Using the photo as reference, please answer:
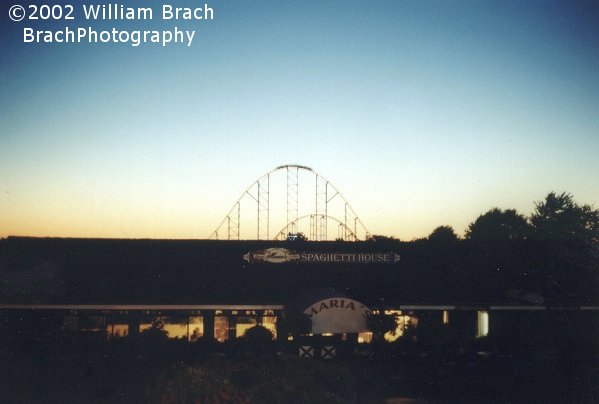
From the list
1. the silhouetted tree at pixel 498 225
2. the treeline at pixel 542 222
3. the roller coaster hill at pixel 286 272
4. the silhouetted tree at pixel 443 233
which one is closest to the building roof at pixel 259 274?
the roller coaster hill at pixel 286 272

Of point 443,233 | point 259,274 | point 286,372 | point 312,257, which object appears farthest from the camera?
point 443,233

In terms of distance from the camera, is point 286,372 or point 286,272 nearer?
point 286,372

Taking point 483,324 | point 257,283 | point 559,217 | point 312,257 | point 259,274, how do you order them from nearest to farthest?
point 257,283 < point 259,274 < point 312,257 < point 483,324 < point 559,217

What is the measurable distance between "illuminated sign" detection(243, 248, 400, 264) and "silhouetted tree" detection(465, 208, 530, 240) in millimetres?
62859

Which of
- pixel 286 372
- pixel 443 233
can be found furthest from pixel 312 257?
pixel 443 233

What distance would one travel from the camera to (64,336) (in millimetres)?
23438

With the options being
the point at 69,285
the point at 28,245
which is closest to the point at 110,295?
the point at 69,285

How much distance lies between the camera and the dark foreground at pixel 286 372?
12094 mm

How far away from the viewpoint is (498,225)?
89.6 metres

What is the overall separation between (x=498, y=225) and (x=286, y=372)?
82.6m

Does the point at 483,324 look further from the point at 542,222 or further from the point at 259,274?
the point at 542,222

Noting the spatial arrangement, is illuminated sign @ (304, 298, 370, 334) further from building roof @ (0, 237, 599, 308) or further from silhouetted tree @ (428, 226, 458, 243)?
silhouetted tree @ (428, 226, 458, 243)

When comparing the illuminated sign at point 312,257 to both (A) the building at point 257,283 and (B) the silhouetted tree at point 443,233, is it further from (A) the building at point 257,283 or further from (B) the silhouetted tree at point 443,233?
(B) the silhouetted tree at point 443,233

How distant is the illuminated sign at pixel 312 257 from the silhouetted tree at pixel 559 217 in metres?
56.0
